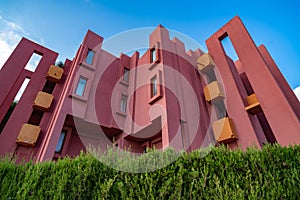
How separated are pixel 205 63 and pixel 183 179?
9.78 metres

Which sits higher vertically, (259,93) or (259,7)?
(259,7)

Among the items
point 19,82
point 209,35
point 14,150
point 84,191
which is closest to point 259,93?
point 209,35

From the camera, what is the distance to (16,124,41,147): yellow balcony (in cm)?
823

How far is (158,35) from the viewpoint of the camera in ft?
37.0

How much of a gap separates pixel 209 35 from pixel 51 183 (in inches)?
495

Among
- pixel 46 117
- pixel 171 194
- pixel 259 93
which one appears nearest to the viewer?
pixel 171 194

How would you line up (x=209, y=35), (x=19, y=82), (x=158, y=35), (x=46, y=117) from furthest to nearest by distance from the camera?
1. (x=209, y=35)
2. (x=158, y=35)
3. (x=19, y=82)
4. (x=46, y=117)

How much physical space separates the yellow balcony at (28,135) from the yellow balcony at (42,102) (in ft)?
4.35

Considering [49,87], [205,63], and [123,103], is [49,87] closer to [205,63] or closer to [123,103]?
[123,103]

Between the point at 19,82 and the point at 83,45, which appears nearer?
the point at 19,82

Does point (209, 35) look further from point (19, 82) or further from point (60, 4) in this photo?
point (19, 82)

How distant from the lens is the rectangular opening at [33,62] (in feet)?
36.3

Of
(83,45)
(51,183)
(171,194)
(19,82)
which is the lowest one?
(171,194)

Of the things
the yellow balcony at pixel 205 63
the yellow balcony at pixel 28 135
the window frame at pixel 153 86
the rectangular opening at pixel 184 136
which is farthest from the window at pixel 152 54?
the yellow balcony at pixel 28 135
